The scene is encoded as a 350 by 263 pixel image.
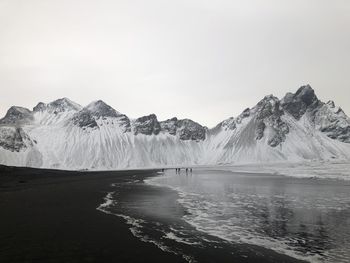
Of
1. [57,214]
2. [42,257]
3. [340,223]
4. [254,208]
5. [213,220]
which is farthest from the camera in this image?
[254,208]

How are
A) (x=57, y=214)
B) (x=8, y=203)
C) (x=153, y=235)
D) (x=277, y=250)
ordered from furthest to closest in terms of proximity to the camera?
1. (x=8, y=203)
2. (x=57, y=214)
3. (x=153, y=235)
4. (x=277, y=250)

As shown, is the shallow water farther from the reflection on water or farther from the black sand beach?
the black sand beach

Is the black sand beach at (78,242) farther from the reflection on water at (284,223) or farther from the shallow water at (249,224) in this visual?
the reflection on water at (284,223)

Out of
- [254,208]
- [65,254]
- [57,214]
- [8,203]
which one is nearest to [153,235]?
[65,254]

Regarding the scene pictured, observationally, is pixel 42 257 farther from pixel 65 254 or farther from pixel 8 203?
pixel 8 203

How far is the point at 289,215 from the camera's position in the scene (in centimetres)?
3155

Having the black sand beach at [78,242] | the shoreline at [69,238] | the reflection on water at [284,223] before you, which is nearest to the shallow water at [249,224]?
the reflection on water at [284,223]

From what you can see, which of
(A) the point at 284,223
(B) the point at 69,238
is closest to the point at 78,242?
(B) the point at 69,238

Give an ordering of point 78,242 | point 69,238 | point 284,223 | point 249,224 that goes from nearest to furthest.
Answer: point 78,242 < point 69,238 < point 249,224 < point 284,223

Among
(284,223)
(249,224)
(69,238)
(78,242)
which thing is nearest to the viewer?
(78,242)

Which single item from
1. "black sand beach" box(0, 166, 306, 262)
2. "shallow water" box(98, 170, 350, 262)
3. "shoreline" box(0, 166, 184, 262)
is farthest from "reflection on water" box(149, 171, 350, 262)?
"shoreline" box(0, 166, 184, 262)

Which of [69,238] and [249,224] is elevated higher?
[249,224]

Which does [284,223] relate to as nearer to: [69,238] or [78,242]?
[78,242]

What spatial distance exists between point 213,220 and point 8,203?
78.5 feet
